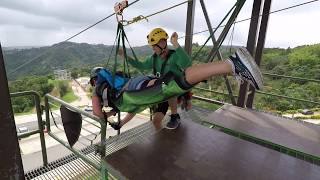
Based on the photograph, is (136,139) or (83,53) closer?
(136,139)

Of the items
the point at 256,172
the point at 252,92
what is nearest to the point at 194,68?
the point at 256,172

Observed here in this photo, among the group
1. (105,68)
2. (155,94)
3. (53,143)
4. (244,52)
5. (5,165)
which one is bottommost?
(53,143)

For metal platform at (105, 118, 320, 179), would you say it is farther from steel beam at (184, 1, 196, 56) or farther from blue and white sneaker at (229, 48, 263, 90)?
steel beam at (184, 1, 196, 56)

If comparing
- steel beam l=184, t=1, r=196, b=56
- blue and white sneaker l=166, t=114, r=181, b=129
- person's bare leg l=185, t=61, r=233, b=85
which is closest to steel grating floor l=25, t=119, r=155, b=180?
blue and white sneaker l=166, t=114, r=181, b=129

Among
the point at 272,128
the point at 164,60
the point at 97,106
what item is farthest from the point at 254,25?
the point at 97,106

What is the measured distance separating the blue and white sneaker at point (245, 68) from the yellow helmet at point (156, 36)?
3.16 ft

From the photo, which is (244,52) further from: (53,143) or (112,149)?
(53,143)

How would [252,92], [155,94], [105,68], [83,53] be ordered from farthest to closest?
[83,53] < [252,92] < [105,68] < [155,94]

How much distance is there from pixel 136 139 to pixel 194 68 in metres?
1.08

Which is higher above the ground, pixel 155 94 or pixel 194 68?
pixel 194 68

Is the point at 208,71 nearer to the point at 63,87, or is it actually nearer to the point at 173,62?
the point at 173,62

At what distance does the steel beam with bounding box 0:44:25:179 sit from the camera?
1.47 m

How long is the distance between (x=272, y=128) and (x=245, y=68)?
145cm

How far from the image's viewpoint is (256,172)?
1.81 metres
